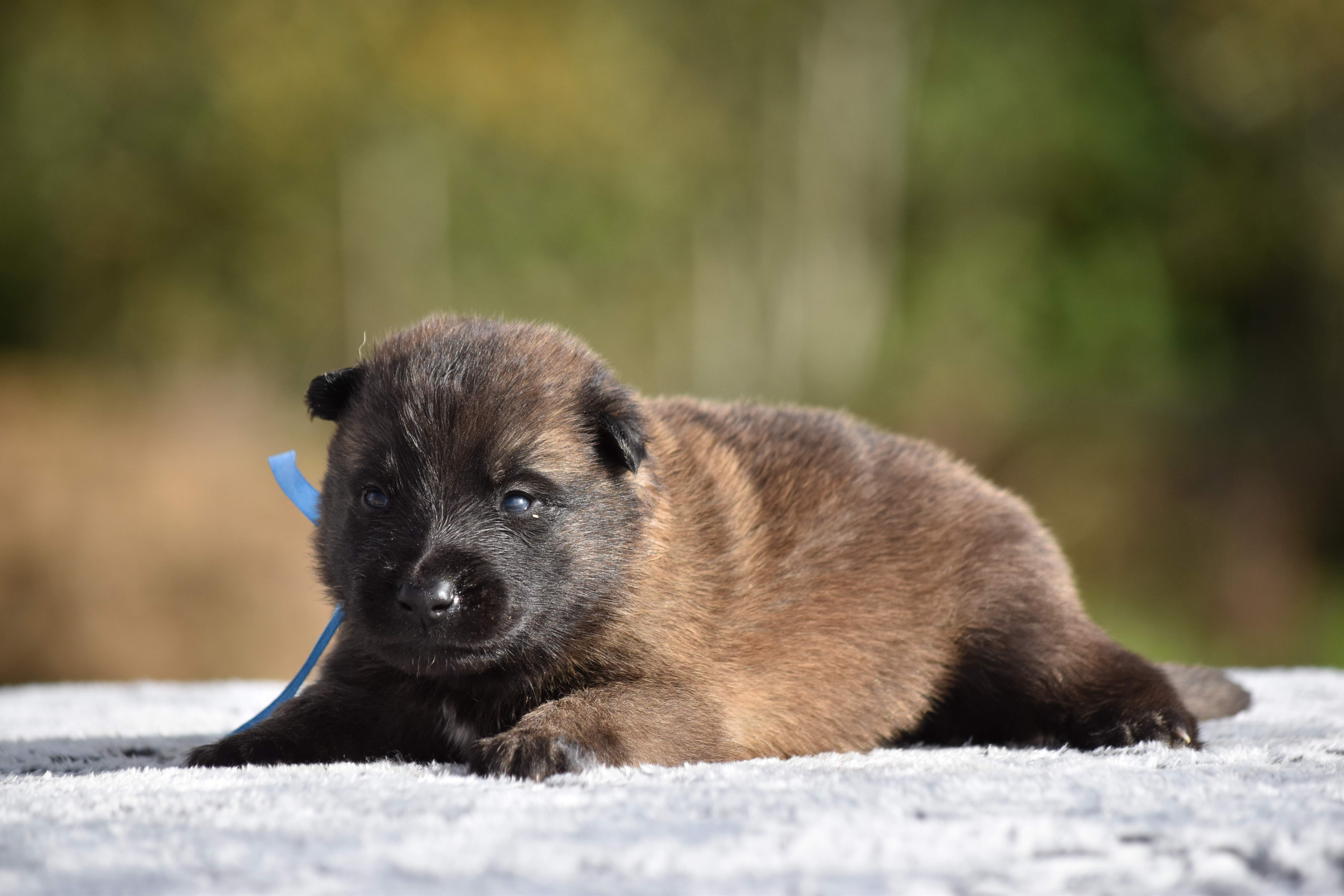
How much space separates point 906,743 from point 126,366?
41.2ft

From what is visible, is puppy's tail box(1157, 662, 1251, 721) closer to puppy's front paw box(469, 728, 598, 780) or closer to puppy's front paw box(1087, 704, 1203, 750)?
puppy's front paw box(1087, 704, 1203, 750)

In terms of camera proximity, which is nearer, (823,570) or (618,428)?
(618,428)

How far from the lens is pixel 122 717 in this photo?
4004mm

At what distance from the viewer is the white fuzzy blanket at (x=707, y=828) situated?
172 centimetres

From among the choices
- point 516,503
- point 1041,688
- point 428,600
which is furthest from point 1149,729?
point 428,600

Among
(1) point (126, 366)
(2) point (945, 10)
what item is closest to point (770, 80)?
(2) point (945, 10)

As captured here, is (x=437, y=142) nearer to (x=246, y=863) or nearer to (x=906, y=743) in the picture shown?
(x=906, y=743)

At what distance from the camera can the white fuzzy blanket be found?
1.72m

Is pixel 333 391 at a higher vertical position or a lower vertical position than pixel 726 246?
lower

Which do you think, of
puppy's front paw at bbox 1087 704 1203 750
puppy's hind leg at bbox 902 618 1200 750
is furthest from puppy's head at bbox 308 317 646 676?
puppy's front paw at bbox 1087 704 1203 750

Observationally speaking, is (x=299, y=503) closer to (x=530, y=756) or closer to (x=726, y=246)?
(x=530, y=756)

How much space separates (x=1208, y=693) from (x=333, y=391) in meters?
2.94

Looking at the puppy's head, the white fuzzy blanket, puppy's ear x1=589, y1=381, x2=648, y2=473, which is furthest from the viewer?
puppy's ear x1=589, y1=381, x2=648, y2=473

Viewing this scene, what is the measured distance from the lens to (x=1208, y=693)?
12.4 ft
